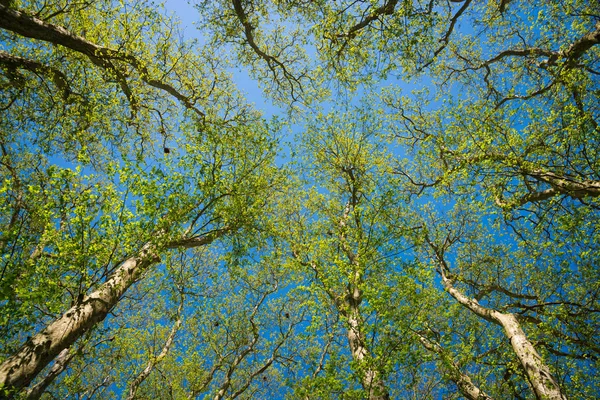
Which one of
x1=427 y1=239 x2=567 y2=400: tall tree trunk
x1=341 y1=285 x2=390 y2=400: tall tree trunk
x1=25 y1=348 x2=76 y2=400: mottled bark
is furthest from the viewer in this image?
x1=25 y1=348 x2=76 y2=400: mottled bark

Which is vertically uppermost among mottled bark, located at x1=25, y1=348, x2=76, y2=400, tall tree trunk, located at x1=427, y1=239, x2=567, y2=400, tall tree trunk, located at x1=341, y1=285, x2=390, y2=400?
tall tree trunk, located at x1=427, y1=239, x2=567, y2=400

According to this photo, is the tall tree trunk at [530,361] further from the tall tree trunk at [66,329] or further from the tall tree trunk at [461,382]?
the tall tree trunk at [66,329]

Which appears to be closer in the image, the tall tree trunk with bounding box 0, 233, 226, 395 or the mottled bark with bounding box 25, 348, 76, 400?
the tall tree trunk with bounding box 0, 233, 226, 395

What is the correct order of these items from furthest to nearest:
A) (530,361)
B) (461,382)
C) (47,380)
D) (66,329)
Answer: (461,382)
(530,361)
(47,380)
(66,329)

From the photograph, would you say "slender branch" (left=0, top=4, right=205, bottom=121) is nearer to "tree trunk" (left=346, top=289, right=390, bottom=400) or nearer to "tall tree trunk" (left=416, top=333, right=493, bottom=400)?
"tree trunk" (left=346, top=289, right=390, bottom=400)

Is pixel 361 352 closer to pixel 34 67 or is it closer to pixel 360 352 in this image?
pixel 360 352

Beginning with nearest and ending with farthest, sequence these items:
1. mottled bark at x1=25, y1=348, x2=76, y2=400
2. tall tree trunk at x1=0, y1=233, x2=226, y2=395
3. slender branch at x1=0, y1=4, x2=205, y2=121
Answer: tall tree trunk at x1=0, y1=233, x2=226, y2=395 → slender branch at x1=0, y1=4, x2=205, y2=121 → mottled bark at x1=25, y1=348, x2=76, y2=400

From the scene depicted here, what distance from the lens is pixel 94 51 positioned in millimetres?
9000

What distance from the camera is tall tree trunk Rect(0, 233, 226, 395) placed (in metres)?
5.59

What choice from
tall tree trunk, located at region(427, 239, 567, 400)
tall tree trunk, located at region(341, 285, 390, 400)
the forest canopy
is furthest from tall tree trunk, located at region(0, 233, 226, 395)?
tall tree trunk, located at region(427, 239, 567, 400)

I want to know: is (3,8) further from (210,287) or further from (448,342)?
(210,287)

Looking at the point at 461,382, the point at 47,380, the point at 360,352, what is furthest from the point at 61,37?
the point at 461,382

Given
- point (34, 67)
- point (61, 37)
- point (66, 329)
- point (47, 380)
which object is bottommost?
point (47, 380)

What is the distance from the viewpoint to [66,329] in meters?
6.41
